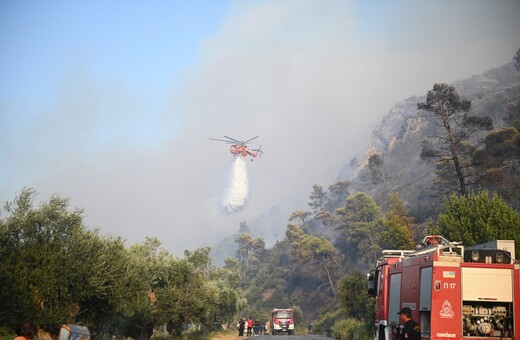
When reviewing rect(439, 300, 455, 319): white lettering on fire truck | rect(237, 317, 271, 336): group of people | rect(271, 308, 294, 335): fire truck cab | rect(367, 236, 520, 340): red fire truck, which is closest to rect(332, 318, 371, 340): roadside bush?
rect(237, 317, 271, 336): group of people

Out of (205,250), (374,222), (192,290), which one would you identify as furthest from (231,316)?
(374,222)

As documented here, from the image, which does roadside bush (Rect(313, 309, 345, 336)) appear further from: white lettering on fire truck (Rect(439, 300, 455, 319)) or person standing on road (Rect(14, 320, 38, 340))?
person standing on road (Rect(14, 320, 38, 340))

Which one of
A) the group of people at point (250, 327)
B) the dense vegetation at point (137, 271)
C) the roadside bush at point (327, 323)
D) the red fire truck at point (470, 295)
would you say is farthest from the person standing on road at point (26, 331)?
the roadside bush at point (327, 323)

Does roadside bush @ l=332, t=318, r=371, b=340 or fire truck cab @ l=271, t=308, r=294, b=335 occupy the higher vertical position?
fire truck cab @ l=271, t=308, r=294, b=335

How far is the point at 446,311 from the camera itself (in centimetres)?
1930

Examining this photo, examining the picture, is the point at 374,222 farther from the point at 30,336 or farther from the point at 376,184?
the point at 30,336

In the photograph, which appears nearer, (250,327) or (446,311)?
(446,311)

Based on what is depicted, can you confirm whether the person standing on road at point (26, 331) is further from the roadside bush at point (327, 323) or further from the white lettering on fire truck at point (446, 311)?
the roadside bush at point (327, 323)

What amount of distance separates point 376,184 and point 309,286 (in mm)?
46456

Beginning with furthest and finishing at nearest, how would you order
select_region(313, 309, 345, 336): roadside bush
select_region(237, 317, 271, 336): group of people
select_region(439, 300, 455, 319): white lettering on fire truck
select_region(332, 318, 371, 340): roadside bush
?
1. select_region(313, 309, 345, 336): roadside bush
2. select_region(237, 317, 271, 336): group of people
3. select_region(332, 318, 371, 340): roadside bush
4. select_region(439, 300, 455, 319): white lettering on fire truck

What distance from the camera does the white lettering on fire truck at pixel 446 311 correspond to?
63.2 ft

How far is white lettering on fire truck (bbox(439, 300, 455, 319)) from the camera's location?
19.3m

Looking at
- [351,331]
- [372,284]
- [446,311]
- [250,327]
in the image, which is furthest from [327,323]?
[446,311]

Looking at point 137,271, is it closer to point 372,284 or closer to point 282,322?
point 372,284
